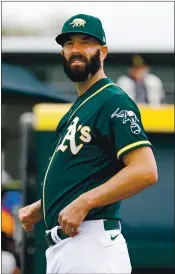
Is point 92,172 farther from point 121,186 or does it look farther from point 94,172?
point 121,186

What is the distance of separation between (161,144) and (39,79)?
5.57 metres

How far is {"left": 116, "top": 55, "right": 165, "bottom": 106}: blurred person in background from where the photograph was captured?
10.0 meters

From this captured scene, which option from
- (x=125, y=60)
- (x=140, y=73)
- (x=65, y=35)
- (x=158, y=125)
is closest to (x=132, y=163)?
(x=65, y=35)

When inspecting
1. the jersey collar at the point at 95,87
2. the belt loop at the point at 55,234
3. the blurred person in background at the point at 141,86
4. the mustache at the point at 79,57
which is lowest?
the belt loop at the point at 55,234

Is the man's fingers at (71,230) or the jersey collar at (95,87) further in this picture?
the jersey collar at (95,87)

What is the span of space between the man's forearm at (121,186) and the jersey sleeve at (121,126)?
0.35 feet

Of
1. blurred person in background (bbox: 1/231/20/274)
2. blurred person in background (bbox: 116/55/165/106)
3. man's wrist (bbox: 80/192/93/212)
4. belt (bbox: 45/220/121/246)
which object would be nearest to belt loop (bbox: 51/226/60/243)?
belt (bbox: 45/220/121/246)

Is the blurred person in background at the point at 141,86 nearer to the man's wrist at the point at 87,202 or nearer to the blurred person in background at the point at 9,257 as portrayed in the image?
the blurred person in background at the point at 9,257

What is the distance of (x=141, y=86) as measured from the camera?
33.6ft

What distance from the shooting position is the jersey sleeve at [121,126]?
3506 mm

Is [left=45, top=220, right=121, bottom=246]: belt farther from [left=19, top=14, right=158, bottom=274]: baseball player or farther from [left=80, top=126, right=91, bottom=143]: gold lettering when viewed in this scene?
[left=80, top=126, right=91, bottom=143]: gold lettering

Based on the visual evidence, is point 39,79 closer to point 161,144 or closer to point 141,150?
point 161,144

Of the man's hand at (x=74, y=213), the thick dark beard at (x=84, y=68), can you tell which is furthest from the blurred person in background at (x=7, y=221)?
the man's hand at (x=74, y=213)

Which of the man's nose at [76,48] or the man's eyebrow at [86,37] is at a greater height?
the man's eyebrow at [86,37]
